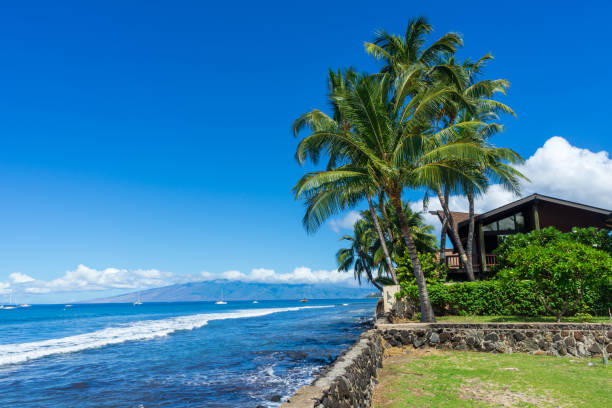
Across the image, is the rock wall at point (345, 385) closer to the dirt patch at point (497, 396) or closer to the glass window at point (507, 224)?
the dirt patch at point (497, 396)

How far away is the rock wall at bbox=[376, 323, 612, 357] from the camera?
33.8 feet

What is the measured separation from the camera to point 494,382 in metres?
7.95

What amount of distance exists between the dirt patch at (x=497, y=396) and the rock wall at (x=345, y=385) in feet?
6.08

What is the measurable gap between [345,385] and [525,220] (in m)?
21.7

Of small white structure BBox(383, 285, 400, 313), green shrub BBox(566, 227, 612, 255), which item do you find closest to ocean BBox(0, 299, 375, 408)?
small white structure BBox(383, 285, 400, 313)

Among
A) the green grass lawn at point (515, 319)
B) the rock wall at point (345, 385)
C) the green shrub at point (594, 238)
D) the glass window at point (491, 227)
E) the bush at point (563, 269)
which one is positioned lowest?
the green grass lawn at point (515, 319)

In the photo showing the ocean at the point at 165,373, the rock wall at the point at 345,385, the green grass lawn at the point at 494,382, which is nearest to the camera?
the rock wall at the point at 345,385

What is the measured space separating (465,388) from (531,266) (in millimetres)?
5999

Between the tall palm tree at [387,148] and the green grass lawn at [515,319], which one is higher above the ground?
the tall palm tree at [387,148]

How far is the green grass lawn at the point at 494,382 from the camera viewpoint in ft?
22.0

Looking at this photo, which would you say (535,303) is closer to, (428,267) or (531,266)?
(531,266)

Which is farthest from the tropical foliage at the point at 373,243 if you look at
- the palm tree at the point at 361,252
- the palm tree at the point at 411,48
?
the palm tree at the point at 411,48

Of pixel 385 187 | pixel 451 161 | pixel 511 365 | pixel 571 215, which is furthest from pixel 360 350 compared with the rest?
pixel 571 215

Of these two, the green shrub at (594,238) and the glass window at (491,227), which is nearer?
the green shrub at (594,238)
